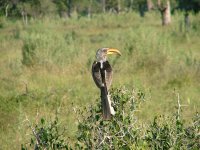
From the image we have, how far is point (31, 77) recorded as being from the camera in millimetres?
11188

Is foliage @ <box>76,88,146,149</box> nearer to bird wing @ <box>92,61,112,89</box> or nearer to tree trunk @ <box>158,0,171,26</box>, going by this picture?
bird wing @ <box>92,61,112,89</box>

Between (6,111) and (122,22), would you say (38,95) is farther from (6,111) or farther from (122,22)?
(122,22)

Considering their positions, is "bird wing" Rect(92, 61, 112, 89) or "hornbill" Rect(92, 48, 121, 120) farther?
"bird wing" Rect(92, 61, 112, 89)

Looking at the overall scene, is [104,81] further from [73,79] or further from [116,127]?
[73,79]

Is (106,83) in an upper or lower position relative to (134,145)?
upper

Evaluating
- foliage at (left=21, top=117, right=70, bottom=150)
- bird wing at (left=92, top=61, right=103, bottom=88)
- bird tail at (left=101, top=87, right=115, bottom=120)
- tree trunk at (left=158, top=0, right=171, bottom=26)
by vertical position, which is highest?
tree trunk at (left=158, top=0, right=171, bottom=26)

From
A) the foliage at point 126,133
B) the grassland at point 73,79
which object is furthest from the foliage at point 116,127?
the grassland at point 73,79

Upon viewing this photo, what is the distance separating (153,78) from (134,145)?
23.3ft

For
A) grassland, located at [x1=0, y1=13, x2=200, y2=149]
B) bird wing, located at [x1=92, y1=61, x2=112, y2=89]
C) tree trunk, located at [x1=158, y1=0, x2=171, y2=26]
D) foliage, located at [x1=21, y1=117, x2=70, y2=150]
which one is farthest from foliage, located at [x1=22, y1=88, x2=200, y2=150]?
tree trunk, located at [x1=158, y1=0, x2=171, y2=26]

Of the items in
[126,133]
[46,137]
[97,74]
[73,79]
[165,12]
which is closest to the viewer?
[126,133]

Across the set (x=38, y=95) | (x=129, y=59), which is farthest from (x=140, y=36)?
(x=38, y=95)

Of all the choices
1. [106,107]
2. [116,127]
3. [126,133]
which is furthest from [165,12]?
[126,133]

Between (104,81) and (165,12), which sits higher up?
(165,12)

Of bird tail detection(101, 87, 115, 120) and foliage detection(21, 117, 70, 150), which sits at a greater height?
bird tail detection(101, 87, 115, 120)
